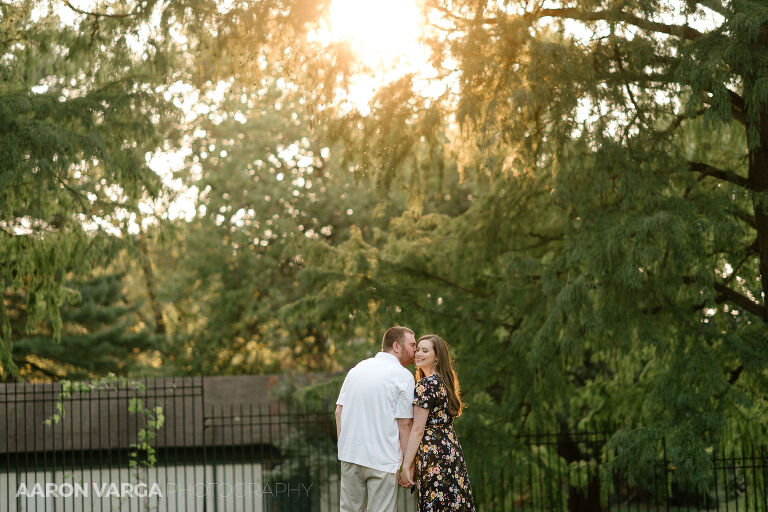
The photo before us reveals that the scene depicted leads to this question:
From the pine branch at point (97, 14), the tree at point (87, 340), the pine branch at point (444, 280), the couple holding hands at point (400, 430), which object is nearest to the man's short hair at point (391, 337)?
the couple holding hands at point (400, 430)

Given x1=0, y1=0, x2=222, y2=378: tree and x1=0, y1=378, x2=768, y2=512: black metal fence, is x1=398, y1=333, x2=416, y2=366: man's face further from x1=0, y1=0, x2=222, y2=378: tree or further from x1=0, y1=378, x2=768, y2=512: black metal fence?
x1=0, y1=378, x2=768, y2=512: black metal fence

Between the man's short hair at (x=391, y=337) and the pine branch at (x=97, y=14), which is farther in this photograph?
the pine branch at (x=97, y=14)

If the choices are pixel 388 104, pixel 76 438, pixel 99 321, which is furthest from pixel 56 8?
pixel 99 321

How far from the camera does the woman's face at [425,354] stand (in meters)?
6.00

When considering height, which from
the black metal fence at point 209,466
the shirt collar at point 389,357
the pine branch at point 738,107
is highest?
the pine branch at point 738,107

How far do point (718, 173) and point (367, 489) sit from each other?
269 inches

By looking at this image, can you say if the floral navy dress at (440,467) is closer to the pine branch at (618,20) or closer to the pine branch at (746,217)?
the pine branch at (746,217)

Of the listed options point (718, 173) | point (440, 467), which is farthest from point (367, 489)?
point (718, 173)

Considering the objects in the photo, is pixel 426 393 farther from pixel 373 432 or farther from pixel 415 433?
pixel 373 432

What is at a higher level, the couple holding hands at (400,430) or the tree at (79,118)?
the tree at (79,118)

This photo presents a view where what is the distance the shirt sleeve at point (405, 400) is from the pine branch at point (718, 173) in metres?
5.95

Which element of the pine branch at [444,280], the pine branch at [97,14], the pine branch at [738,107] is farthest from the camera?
the pine branch at [444,280]

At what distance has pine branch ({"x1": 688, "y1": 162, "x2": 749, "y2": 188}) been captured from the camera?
10.3 meters

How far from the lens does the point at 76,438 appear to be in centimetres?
1792
